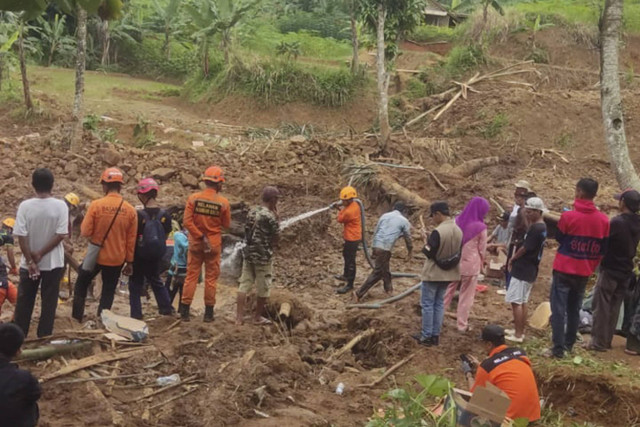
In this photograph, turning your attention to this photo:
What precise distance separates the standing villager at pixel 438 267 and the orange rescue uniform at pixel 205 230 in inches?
93.8

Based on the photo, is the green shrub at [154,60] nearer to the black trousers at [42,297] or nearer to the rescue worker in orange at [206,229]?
the rescue worker in orange at [206,229]

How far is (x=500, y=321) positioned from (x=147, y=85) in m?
21.9

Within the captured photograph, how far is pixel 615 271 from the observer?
7.41m

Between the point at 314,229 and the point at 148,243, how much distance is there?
21.4ft

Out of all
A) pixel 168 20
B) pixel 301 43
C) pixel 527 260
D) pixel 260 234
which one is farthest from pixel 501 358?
pixel 168 20

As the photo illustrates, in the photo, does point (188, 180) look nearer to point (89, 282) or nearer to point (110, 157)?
point (110, 157)

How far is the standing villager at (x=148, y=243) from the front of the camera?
24.3 feet

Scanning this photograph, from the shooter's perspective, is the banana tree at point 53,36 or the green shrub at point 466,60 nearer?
the green shrub at point 466,60

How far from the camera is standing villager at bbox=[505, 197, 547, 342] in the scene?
750 cm

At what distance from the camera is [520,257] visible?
7684 mm

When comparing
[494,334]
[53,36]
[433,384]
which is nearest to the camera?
[433,384]

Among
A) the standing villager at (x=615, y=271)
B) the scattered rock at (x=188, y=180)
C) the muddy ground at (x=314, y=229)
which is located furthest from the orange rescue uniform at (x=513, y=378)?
the scattered rock at (x=188, y=180)

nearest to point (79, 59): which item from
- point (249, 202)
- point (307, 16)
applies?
point (249, 202)

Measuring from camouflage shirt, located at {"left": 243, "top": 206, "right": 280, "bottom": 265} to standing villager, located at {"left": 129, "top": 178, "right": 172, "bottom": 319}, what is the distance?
3.24ft
